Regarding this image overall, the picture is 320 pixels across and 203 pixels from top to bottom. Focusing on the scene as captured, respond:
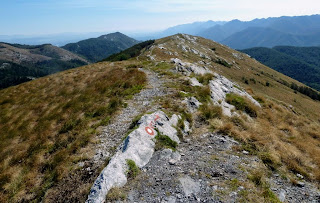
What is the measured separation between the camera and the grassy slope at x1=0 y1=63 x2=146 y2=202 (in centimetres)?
858

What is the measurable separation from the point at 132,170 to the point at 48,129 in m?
9.71

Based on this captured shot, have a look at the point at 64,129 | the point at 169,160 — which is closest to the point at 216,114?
the point at 169,160

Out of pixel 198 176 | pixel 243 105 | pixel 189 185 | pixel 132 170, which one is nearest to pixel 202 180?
pixel 198 176

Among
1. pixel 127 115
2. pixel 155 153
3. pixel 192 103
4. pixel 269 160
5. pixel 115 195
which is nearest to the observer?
pixel 115 195

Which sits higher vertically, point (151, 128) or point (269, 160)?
point (151, 128)

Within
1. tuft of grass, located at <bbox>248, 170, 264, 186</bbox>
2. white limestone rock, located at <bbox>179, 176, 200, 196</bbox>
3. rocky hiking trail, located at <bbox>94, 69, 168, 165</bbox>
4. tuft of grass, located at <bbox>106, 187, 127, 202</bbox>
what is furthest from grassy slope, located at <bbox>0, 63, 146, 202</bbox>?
tuft of grass, located at <bbox>248, 170, 264, 186</bbox>

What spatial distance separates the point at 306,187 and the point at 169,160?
6.04m

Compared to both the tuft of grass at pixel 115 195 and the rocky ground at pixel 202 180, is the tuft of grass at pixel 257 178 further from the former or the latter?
the tuft of grass at pixel 115 195

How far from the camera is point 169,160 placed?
328 inches

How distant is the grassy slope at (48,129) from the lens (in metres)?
8.58

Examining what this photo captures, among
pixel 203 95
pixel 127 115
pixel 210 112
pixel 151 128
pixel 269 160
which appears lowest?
pixel 269 160

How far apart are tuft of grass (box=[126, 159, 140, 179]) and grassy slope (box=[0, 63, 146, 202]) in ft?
10.4

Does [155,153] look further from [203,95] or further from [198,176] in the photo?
[203,95]

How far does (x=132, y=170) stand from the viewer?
762cm
